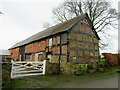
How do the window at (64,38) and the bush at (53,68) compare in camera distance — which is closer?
the bush at (53,68)

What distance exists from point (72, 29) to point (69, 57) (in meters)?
3.31

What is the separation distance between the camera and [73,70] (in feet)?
31.6

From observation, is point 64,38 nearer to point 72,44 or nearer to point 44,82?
point 72,44

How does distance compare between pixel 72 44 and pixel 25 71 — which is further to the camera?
pixel 72 44

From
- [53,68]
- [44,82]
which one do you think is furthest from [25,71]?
[53,68]

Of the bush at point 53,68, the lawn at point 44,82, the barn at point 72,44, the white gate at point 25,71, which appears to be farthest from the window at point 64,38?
the lawn at point 44,82

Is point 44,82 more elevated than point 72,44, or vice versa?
point 72,44

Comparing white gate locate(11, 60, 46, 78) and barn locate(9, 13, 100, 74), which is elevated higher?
barn locate(9, 13, 100, 74)

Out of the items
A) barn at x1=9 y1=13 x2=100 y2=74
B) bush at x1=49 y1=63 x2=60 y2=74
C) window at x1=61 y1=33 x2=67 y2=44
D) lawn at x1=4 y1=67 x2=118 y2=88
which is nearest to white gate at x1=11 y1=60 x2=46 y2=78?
lawn at x1=4 y1=67 x2=118 y2=88

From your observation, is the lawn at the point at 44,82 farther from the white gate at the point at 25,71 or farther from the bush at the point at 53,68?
the bush at the point at 53,68

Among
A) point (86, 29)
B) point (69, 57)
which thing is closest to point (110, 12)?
point (86, 29)

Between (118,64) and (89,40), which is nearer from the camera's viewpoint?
(89,40)

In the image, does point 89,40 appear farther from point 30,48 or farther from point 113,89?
point 30,48

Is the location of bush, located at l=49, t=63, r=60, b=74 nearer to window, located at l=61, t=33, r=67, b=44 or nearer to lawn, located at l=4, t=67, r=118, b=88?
lawn, located at l=4, t=67, r=118, b=88
